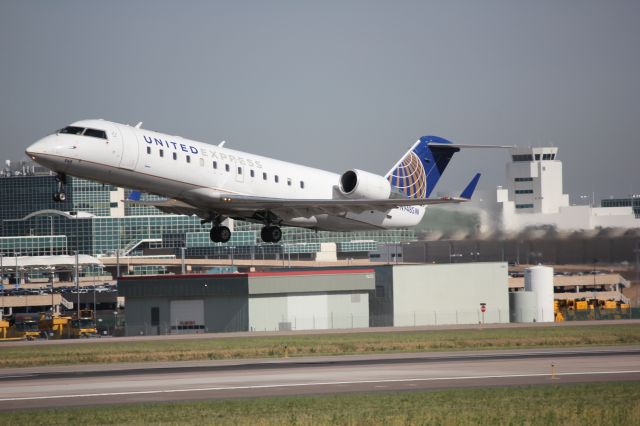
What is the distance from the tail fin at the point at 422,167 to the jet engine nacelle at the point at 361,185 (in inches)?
112

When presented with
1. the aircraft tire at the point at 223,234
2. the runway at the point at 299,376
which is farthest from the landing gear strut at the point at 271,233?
the runway at the point at 299,376

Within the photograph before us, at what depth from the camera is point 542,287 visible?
2717 inches

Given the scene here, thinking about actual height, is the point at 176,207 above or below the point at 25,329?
above

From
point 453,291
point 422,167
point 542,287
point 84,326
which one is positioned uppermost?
point 422,167

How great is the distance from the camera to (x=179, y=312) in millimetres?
66000

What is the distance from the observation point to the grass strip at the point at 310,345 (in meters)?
43.2

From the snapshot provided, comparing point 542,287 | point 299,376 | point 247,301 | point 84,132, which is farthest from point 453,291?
point 84,132

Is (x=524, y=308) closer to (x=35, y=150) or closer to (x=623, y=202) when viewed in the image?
(x=35, y=150)

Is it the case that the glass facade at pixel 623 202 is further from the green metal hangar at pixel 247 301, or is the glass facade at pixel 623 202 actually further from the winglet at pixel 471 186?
the winglet at pixel 471 186

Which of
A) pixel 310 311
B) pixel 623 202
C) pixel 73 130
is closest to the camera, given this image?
pixel 73 130

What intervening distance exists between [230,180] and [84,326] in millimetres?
39627

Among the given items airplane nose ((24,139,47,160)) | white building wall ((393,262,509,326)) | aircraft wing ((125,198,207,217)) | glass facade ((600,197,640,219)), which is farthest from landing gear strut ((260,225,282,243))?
glass facade ((600,197,640,219))

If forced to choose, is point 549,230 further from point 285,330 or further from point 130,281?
point 130,281

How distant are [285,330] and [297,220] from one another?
22800 millimetres
